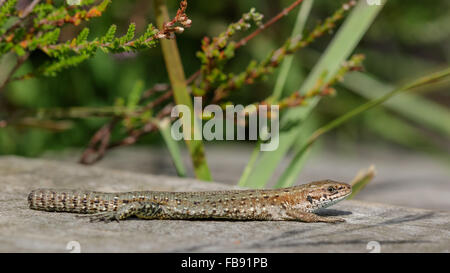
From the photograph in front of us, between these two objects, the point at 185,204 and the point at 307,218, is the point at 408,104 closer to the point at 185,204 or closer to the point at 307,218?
the point at 307,218

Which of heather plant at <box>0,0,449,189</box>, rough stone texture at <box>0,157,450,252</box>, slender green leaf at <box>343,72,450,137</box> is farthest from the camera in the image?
slender green leaf at <box>343,72,450,137</box>

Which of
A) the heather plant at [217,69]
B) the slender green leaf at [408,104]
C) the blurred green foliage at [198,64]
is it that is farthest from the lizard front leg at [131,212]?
the slender green leaf at [408,104]

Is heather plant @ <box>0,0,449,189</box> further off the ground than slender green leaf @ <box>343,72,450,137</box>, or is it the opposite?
slender green leaf @ <box>343,72,450,137</box>

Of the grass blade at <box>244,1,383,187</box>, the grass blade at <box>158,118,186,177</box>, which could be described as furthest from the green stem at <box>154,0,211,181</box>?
the grass blade at <box>244,1,383,187</box>

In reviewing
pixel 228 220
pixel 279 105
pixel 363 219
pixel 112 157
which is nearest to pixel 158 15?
A: pixel 279 105

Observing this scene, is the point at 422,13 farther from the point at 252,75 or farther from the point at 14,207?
the point at 14,207

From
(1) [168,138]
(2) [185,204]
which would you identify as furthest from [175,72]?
(2) [185,204]

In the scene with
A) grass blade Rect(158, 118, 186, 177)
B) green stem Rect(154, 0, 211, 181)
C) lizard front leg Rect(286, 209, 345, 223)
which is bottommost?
lizard front leg Rect(286, 209, 345, 223)

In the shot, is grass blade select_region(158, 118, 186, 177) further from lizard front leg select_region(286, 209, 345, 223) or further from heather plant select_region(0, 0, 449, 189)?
lizard front leg select_region(286, 209, 345, 223)
